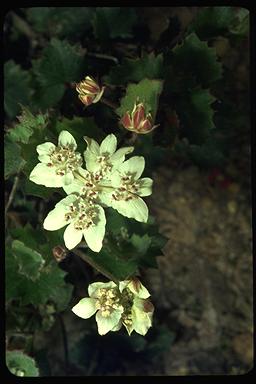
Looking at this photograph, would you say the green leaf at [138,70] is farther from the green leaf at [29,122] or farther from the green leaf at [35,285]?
the green leaf at [35,285]

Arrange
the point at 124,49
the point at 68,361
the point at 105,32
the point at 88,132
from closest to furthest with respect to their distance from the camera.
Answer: the point at 88,132
the point at 105,32
the point at 124,49
the point at 68,361

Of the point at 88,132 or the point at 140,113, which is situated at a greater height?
the point at 140,113

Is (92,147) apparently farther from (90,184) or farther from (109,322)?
(109,322)

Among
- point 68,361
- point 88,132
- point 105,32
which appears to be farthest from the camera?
point 68,361

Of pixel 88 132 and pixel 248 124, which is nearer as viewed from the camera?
pixel 88 132

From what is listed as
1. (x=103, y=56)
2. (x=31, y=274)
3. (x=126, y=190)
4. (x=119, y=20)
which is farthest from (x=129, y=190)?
(x=119, y=20)

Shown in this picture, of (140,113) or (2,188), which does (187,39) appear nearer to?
(140,113)

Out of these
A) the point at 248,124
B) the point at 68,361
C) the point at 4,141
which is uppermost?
the point at 4,141
